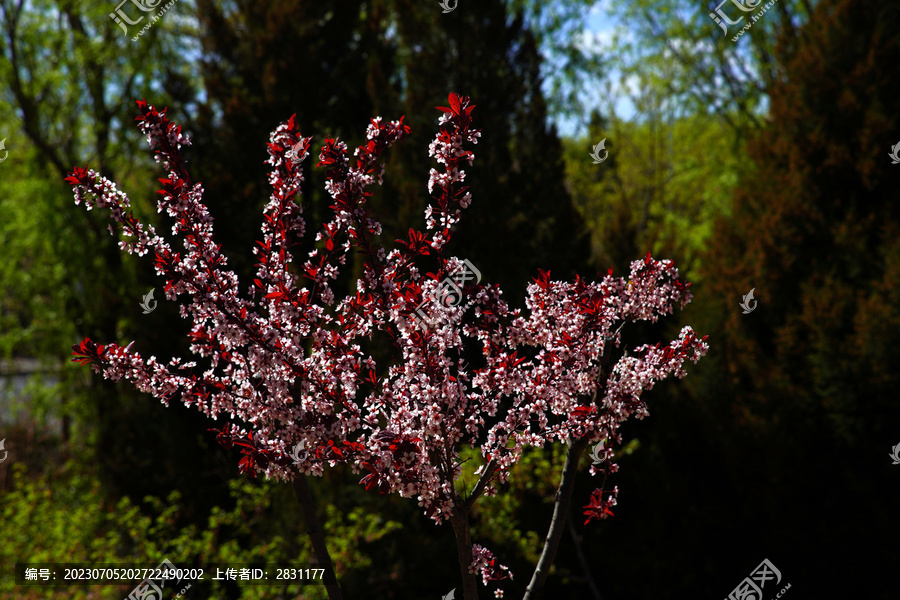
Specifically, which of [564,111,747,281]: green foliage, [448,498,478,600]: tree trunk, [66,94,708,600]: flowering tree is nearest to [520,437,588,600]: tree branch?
[66,94,708,600]: flowering tree

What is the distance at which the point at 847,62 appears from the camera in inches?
252

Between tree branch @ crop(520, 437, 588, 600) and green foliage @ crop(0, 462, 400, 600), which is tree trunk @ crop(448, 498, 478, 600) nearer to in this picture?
tree branch @ crop(520, 437, 588, 600)

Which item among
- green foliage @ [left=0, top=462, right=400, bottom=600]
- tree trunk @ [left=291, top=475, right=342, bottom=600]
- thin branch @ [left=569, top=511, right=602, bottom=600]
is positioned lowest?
thin branch @ [left=569, top=511, right=602, bottom=600]

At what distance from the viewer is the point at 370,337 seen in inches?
110

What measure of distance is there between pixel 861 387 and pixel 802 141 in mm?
2224

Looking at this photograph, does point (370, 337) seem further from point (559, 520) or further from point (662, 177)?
point (662, 177)

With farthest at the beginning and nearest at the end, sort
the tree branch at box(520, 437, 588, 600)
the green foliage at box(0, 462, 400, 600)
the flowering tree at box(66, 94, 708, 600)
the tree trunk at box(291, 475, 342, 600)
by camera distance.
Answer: the green foliage at box(0, 462, 400, 600) < the tree branch at box(520, 437, 588, 600) < the tree trunk at box(291, 475, 342, 600) < the flowering tree at box(66, 94, 708, 600)

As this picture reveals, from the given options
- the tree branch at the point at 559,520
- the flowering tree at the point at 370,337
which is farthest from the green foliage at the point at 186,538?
the flowering tree at the point at 370,337

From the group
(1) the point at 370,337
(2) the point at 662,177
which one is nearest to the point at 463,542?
(1) the point at 370,337

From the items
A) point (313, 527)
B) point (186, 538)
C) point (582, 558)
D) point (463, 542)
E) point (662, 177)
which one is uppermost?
point (662, 177)

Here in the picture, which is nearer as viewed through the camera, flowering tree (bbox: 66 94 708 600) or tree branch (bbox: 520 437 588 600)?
flowering tree (bbox: 66 94 708 600)

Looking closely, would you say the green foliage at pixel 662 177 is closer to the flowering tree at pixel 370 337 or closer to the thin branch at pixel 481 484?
the flowering tree at pixel 370 337

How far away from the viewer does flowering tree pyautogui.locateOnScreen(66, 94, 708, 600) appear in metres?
2.68

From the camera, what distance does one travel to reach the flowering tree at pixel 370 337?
2.68 m
